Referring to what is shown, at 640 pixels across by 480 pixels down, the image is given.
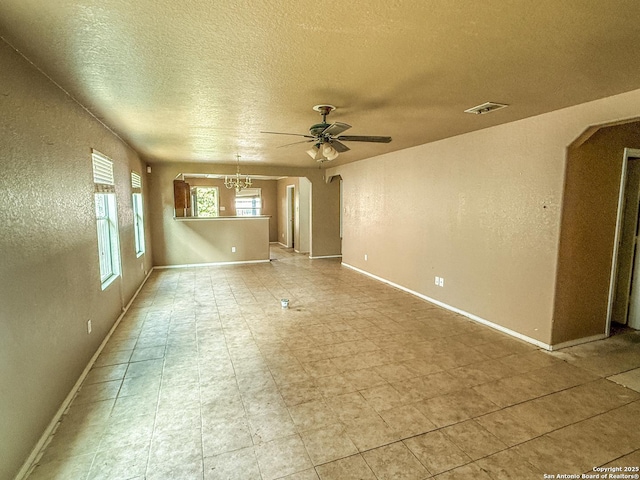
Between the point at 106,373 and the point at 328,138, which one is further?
the point at 328,138

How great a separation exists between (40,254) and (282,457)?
192cm

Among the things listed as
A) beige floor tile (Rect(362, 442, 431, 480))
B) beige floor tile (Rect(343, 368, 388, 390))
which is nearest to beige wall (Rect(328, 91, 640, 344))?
beige floor tile (Rect(343, 368, 388, 390))

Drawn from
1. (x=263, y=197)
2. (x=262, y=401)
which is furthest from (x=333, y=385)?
(x=263, y=197)

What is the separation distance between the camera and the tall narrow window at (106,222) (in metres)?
3.46

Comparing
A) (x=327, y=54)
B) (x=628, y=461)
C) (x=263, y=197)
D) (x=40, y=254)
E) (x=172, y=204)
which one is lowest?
(x=628, y=461)

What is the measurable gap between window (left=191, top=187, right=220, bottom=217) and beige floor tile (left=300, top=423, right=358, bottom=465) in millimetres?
9664

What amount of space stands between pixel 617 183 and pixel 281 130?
3613 millimetres

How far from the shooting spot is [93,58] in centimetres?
195

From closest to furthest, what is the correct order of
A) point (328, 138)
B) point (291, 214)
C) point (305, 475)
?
point (305, 475) → point (328, 138) → point (291, 214)

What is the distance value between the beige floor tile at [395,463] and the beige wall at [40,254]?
1.84 m

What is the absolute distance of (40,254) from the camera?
6.63 ft

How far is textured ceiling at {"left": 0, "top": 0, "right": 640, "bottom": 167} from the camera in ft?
4.86

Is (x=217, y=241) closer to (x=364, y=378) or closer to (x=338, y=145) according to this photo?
(x=338, y=145)

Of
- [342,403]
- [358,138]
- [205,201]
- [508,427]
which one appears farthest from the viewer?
[205,201]
